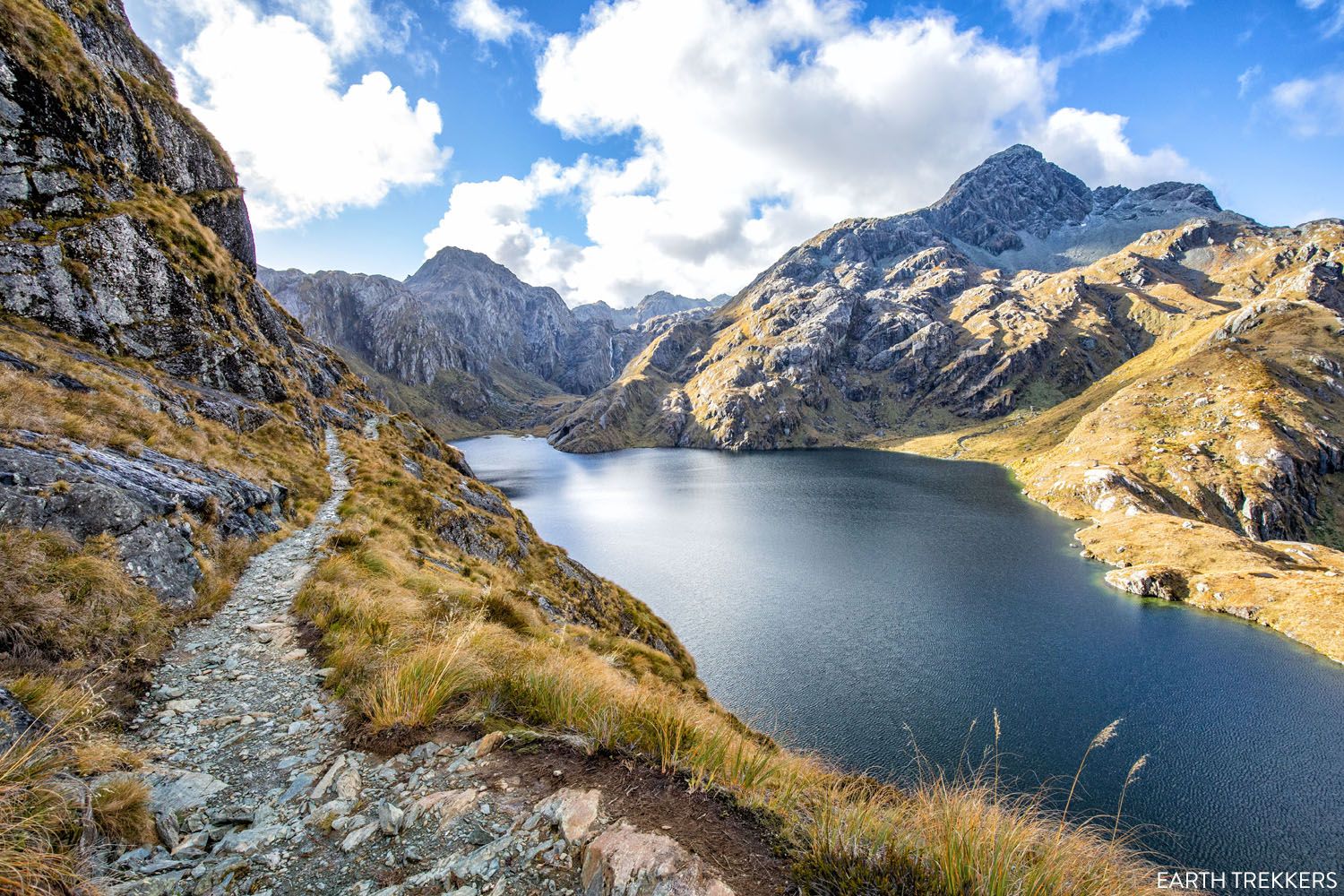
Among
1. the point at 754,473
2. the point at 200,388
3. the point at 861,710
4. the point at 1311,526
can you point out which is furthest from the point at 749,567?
the point at 1311,526

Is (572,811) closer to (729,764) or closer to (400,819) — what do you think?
(400,819)

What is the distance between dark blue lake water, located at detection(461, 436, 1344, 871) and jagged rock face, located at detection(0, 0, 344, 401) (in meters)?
37.7

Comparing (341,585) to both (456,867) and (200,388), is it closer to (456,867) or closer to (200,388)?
(456,867)

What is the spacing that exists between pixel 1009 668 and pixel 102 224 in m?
73.5

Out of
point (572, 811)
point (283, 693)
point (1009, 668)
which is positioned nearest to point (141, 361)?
point (283, 693)

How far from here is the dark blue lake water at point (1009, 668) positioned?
109 ft

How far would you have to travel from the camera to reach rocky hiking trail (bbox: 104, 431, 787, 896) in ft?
14.8

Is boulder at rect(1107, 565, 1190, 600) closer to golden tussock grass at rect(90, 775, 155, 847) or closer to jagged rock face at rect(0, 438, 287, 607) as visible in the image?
golden tussock grass at rect(90, 775, 155, 847)

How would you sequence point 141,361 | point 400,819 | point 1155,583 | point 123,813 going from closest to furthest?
1. point 123,813
2. point 400,819
3. point 141,361
4. point 1155,583

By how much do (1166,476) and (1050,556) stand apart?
66.4 metres

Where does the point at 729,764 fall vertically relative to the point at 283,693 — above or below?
above

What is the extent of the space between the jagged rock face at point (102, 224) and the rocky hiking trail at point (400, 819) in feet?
101

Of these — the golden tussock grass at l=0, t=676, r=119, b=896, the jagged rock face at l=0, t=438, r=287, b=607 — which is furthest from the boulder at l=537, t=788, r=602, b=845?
the jagged rock face at l=0, t=438, r=287, b=607

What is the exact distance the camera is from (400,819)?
5141mm
